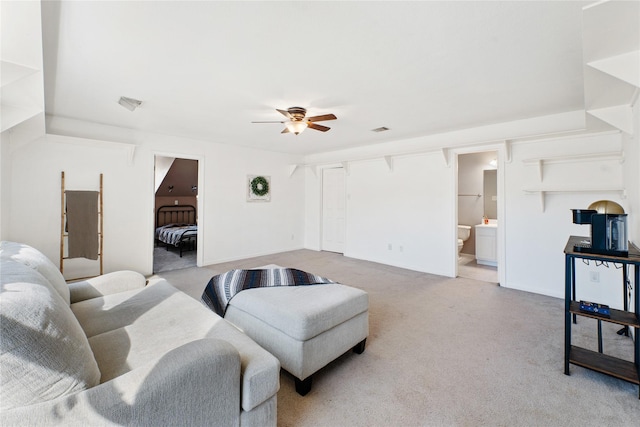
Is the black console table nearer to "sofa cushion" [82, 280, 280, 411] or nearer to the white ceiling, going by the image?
the white ceiling

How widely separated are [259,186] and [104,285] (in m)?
3.71

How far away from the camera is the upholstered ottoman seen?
174cm

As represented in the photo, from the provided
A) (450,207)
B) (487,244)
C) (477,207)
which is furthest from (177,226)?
(477,207)

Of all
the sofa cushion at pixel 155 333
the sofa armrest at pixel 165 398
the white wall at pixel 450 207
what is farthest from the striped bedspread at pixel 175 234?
the sofa armrest at pixel 165 398

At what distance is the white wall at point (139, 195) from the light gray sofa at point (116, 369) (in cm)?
249

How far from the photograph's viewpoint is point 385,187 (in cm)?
526

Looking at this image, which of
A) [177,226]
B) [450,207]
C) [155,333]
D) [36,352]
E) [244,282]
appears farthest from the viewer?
[177,226]

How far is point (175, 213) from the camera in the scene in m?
7.69

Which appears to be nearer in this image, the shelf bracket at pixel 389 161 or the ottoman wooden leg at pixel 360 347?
the ottoman wooden leg at pixel 360 347

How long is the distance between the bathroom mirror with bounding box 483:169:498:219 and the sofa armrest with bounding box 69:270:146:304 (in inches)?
244

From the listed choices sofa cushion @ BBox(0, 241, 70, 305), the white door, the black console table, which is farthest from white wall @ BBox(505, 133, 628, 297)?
sofa cushion @ BBox(0, 241, 70, 305)

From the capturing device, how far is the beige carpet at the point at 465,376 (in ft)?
5.19

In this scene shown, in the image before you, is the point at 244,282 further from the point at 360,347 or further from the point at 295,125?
the point at 295,125

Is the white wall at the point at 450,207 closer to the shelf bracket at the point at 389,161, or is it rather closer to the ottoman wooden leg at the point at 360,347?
the shelf bracket at the point at 389,161
